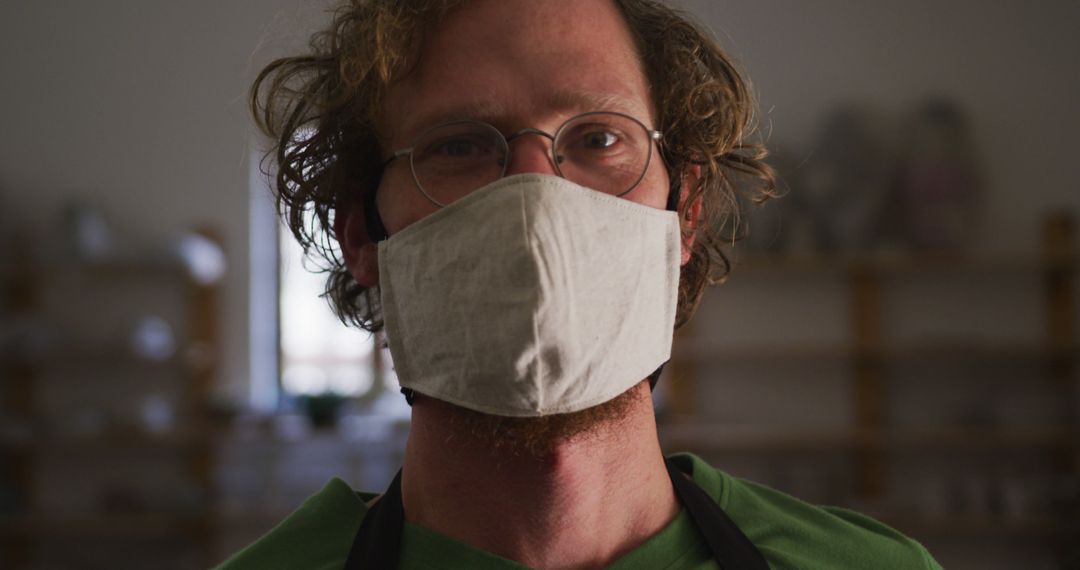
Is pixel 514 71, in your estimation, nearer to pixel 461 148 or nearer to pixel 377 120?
pixel 461 148

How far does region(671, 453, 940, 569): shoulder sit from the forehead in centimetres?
50

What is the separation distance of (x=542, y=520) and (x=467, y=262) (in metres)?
0.31

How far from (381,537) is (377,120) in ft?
1.74

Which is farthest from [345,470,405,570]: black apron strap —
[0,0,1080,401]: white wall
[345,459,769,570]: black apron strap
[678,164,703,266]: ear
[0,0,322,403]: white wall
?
[0,0,322,403]: white wall

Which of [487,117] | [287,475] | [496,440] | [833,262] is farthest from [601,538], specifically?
[287,475]

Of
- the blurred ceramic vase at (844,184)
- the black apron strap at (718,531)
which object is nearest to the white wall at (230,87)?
the blurred ceramic vase at (844,184)

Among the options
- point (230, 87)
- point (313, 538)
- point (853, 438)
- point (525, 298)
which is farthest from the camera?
point (230, 87)

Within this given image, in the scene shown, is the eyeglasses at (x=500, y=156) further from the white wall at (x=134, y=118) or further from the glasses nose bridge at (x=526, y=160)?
the white wall at (x=134, y=118)

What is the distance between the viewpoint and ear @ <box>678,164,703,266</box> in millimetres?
1443

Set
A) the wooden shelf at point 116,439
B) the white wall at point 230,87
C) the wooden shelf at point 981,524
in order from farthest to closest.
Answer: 1. the white wall at point 230,87
2. the wooden shelf at point 116,439
3. the wooden shelf at point 981,524

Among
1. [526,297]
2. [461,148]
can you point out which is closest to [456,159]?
[461,148]

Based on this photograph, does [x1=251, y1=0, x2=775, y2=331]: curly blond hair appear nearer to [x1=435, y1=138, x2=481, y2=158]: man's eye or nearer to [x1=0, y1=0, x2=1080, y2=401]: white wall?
[x1=435, y1=138, x2=481, y2=158]: man's eye

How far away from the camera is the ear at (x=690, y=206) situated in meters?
1.44

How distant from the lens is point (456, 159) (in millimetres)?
1237
